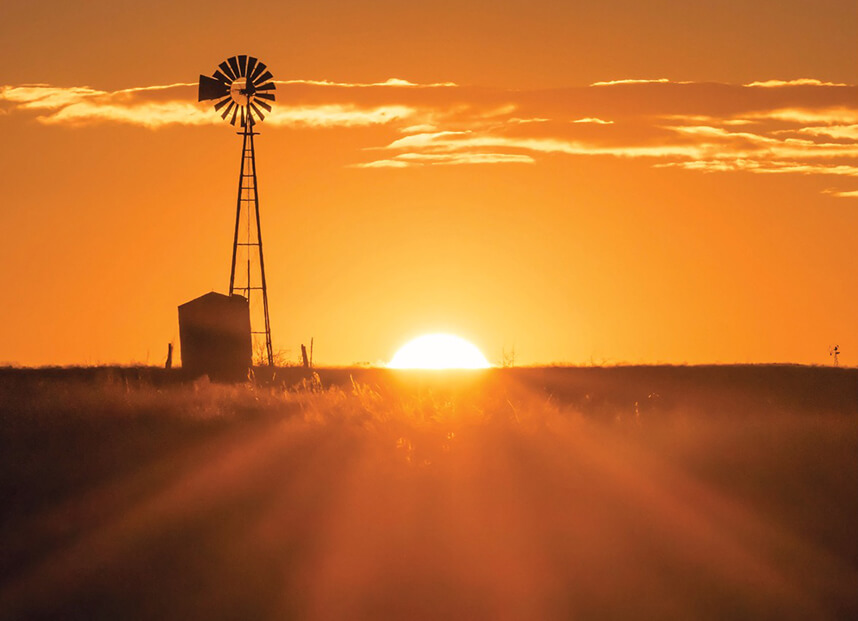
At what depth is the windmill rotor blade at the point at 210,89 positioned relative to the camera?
49.8 meters

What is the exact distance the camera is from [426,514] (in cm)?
2006

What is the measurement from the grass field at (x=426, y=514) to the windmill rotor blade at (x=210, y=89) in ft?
80.9

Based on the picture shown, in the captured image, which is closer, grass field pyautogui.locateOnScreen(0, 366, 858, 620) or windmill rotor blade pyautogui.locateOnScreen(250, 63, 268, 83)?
grass field pyautogui.locateOnScreen(0, 366, 858, 620)

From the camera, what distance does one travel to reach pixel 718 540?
63.7 feet

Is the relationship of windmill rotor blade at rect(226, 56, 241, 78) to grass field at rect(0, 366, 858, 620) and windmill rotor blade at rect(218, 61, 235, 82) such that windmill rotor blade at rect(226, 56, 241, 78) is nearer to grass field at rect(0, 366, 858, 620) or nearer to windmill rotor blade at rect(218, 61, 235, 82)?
windmill rotor blade at rect(218, 61, 235, 82)

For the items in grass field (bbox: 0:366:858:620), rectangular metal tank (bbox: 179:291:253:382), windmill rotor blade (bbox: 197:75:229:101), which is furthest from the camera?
windmill rotor blade (bbox: 197:75:229:101)

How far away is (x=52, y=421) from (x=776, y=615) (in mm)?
13962

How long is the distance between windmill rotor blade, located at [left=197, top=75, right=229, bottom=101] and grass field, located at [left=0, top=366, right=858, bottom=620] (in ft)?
80.9

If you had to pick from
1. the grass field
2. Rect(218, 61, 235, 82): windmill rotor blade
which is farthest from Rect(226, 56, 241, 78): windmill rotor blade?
the grass field

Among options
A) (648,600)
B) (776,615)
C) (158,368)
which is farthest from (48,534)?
(158,368)

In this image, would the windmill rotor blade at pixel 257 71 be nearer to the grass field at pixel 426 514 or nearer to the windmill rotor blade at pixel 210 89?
the windmill rotor blade at pixel 210 89

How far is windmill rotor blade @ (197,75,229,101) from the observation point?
49844 millimetres

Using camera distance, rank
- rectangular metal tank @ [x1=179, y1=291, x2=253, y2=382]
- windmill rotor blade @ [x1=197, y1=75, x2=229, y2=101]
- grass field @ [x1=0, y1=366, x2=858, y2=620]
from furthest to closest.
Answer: windmill rotor blade @ [x1=197, y1=75, x2=229, y2=101], rectangular metal tank @ [x1=179, y1=291, x2=253, y2=382], grass field @ [x1=0, y1=366, x2=858, y2=620]

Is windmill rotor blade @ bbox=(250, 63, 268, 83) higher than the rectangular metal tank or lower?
higher
